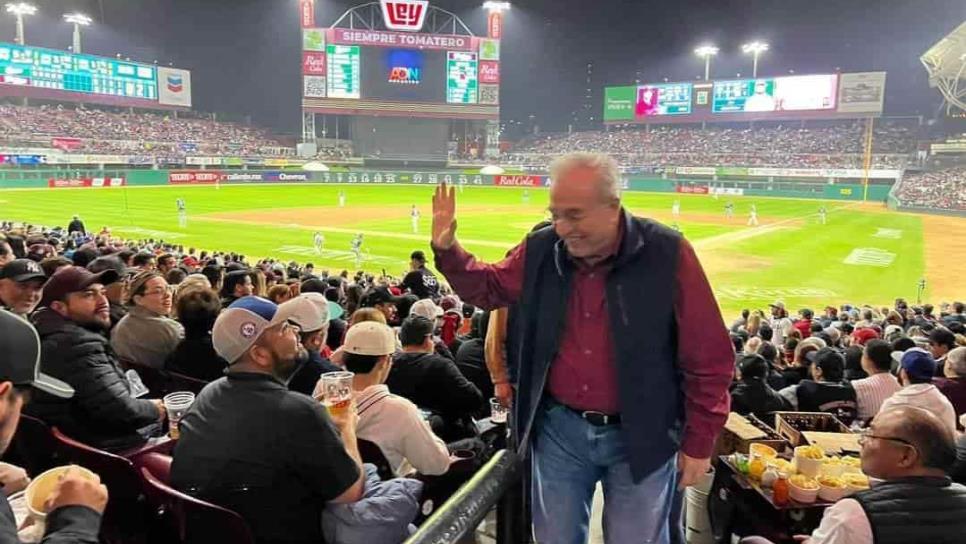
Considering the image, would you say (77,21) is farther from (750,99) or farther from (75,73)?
(750,99)

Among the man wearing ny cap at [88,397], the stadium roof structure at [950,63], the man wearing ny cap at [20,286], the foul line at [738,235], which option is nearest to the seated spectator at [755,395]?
the man wearing ny cap at [88,397]

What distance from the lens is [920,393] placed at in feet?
10.9

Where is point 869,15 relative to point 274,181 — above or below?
above

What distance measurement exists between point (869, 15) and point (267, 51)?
69372 millimetres

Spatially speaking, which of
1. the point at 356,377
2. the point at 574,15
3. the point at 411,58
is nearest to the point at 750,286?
the point at 356,377

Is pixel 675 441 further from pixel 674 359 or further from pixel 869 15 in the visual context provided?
pixel 869 15

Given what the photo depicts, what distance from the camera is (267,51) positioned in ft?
275

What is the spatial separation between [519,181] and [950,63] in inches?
1431

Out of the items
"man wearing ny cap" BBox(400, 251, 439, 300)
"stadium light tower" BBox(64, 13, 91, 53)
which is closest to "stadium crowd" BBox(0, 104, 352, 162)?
"stadium light tower" BBox(64, 13, 91, 53)

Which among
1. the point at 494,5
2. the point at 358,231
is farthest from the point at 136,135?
the point at 358,231

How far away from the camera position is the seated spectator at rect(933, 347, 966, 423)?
560cm

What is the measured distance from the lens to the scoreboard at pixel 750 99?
225 ft

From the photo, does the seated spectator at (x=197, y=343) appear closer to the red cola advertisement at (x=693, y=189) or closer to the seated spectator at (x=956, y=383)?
the seated spectator at (x=956, y=383)

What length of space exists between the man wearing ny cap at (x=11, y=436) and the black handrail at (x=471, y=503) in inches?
48.2
